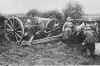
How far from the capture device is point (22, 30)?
299cm

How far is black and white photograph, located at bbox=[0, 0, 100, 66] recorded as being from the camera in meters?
2.88

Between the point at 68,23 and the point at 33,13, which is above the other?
the point at 33,13

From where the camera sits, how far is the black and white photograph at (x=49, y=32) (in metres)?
2.88

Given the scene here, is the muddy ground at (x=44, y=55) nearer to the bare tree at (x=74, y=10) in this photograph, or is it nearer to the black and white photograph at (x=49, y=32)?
the black and white photograph at (x=49, y=32)

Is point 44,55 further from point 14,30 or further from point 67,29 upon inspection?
point 14,30

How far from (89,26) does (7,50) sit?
169 cm

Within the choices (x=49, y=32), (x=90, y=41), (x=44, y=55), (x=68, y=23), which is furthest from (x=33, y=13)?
(x=90, y=41)

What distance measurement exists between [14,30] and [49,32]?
2.32 feet

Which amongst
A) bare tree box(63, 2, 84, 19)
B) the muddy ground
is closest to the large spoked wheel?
the muddy ground

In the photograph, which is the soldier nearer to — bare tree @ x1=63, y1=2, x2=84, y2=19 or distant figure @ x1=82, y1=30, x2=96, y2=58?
bare tree @ x1=63, y1=2, x2=84, y2=19

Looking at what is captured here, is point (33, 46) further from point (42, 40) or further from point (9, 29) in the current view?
point (9, 29)

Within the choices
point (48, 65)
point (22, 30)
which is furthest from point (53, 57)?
point (22, 30)

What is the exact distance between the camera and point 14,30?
303cm

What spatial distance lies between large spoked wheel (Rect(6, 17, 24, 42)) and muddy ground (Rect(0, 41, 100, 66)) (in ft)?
0.41
